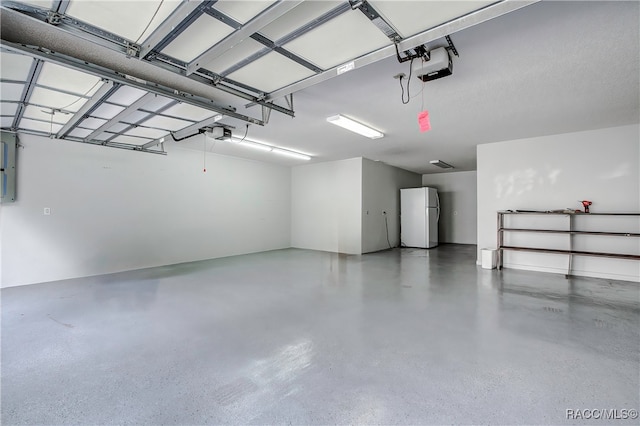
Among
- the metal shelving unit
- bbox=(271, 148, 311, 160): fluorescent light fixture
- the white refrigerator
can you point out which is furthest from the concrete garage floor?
the white refrigerator

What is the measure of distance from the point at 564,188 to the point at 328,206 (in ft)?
17.3

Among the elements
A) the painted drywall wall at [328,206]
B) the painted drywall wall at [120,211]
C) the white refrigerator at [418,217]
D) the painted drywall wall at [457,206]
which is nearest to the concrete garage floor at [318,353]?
the painted drywall wall at [120,211]

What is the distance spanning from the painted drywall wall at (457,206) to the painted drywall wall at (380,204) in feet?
5.66

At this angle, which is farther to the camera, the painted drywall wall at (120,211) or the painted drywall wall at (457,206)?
the painted drywall wall at (457,206)

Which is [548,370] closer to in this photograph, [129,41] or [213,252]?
[129,41]

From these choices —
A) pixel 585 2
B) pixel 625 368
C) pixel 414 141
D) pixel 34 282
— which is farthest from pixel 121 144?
pixel 625 368

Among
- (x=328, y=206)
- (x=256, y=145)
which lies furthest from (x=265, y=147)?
(x=328, y=206)

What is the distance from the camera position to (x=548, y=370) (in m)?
2.08

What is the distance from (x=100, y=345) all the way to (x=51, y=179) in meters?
3.84

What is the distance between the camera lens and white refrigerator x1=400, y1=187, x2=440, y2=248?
8.71 metres

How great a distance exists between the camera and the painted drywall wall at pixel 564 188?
189 inches

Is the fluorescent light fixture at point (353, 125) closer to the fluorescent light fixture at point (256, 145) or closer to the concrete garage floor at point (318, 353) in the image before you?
the fluorescent light fixture at point (256, 145)

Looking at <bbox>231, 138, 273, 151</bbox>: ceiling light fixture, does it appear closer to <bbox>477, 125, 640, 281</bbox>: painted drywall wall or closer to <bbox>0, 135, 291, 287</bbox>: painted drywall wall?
<bbox>0, 135, 291, 287</bbox>: painted drywall wall

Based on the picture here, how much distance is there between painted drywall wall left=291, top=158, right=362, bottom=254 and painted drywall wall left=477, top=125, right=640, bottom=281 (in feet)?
9.82
